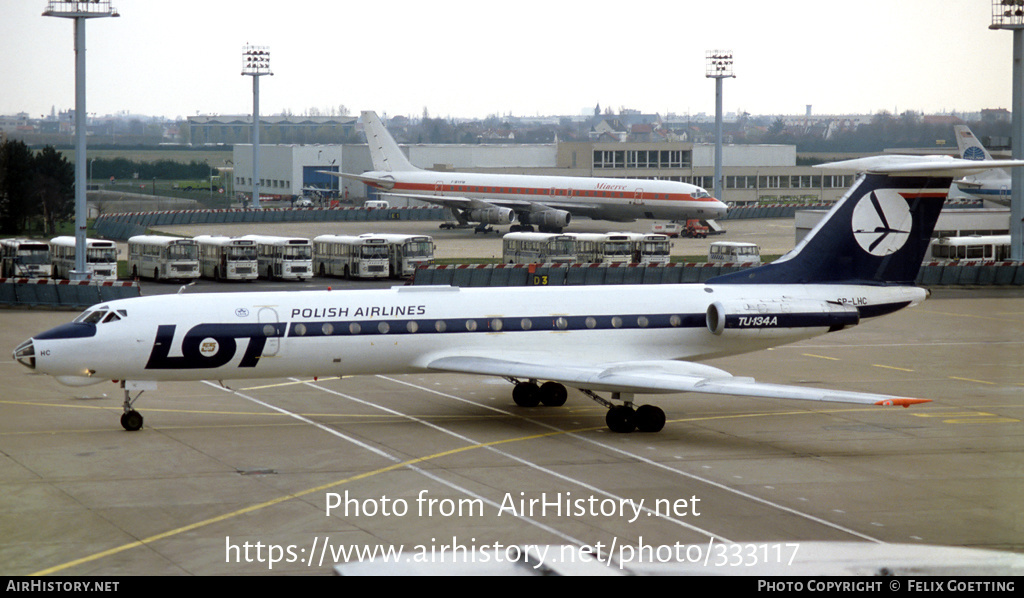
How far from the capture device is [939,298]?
4966 cm

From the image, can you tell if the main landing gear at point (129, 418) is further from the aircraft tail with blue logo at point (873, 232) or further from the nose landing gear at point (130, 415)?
the aircraft tail with blue logo at point (873, 232)

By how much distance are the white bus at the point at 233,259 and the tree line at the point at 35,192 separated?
574 inches

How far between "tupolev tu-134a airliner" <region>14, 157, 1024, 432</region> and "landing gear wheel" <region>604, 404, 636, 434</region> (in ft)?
0.11

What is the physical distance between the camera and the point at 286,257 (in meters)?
55.2

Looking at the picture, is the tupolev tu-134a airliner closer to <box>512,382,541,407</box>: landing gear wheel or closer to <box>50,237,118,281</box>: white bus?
<box>512,382,541,407</box>: landing gear wheel

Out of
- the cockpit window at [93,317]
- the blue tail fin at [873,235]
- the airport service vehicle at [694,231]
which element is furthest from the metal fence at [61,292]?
the airport service vehicle at [694,231]

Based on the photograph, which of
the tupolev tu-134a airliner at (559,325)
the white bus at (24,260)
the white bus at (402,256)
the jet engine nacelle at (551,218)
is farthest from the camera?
the jet engine nacelle at (551,218)

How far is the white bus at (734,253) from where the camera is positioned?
58.3 metres

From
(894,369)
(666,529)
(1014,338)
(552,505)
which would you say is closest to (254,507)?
(552,505)

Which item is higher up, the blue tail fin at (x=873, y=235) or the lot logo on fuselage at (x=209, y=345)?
the blue tail fin at (x=873, y=235)

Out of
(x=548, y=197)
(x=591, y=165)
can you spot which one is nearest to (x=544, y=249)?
(x=548, y=197)

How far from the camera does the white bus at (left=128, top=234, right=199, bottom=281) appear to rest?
53625 millimetres

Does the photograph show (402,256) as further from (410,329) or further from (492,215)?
(410,329)

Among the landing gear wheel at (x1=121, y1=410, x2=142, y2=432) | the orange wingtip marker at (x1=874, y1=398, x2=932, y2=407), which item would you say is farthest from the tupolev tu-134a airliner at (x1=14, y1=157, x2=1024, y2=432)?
the orange wingtip marker at (x1=874, y1=398, x2=932, y2=407)
